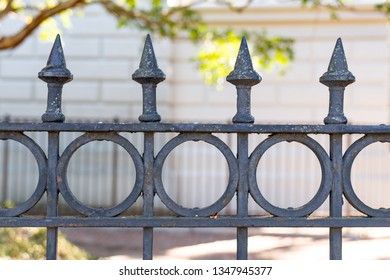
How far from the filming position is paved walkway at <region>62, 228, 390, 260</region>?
8.69m

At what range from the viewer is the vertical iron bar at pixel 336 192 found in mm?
2627

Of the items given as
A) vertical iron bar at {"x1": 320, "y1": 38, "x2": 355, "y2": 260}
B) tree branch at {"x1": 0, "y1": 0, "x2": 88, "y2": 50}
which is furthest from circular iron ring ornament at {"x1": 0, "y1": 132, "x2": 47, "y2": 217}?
tree branch at {"x1": 0, "y1": 0, "x2": 88, "y2": 50}

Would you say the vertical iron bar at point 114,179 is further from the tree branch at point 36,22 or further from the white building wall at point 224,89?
the tree branch at point 36,22

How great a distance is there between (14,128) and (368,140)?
51.8 inches

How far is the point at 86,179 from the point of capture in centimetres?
1326

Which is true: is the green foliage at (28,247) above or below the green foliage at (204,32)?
below

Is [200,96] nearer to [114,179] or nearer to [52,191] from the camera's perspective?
[114,179]

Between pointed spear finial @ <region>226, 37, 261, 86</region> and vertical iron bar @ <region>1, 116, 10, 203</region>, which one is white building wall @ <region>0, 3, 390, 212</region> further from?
pointed spear finial @ <region>226, 37, 261, 86</region>

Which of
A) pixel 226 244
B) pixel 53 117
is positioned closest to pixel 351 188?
pixel 53 117

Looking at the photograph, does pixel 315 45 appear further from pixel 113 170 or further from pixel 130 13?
pixel 130 13

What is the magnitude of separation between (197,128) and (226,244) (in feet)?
24.0

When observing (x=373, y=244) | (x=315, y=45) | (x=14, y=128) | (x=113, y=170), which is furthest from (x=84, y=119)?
(x=14, y=128)

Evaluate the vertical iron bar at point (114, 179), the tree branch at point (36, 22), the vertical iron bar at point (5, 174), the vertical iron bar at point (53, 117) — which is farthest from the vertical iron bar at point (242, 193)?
Answer: the vertical iron bar at point (5, 174)

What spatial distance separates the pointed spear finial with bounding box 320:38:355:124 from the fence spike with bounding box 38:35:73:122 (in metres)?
0.97
